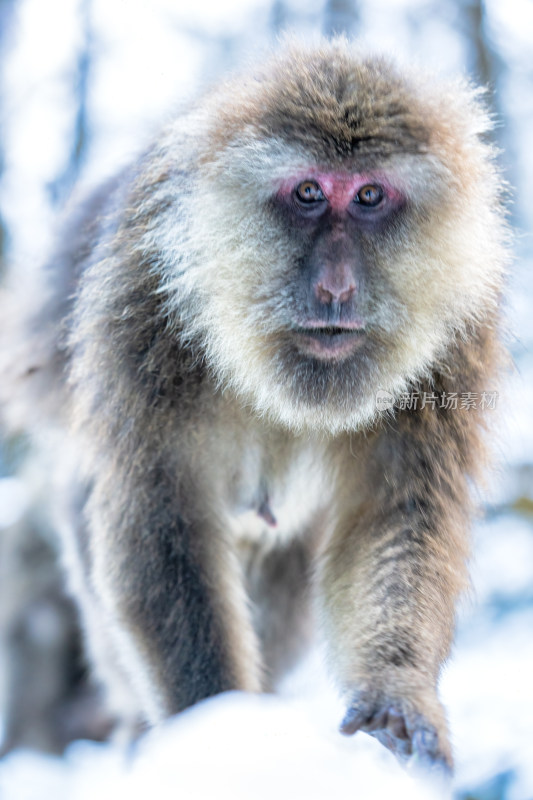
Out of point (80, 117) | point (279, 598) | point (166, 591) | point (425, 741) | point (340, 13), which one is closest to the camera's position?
point (425, 741)

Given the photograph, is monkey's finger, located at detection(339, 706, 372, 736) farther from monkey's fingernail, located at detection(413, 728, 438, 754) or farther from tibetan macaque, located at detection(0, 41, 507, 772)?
monkey's fingernail, located at detection(413, 728, 438, 754)

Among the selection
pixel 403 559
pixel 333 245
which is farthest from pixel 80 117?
pixel 403 559

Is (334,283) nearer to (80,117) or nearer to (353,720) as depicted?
(353,720)

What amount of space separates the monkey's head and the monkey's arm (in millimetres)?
226

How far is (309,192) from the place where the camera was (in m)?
2.16

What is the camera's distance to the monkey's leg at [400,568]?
2246 mm

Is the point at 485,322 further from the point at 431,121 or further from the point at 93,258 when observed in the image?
the point at 93,258

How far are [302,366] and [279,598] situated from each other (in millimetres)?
1533

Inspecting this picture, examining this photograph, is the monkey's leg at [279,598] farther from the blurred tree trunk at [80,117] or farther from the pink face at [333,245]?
the blurred tree trunk at [80,117]

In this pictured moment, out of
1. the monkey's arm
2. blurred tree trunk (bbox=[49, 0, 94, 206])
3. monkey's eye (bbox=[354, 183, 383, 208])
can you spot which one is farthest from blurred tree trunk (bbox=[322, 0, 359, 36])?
the monkey's arm

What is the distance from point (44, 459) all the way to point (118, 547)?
1.60 m

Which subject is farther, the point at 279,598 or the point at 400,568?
the point at 279,598

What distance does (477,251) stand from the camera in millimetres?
2293

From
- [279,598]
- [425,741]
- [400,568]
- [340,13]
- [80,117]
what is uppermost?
[340,13]
